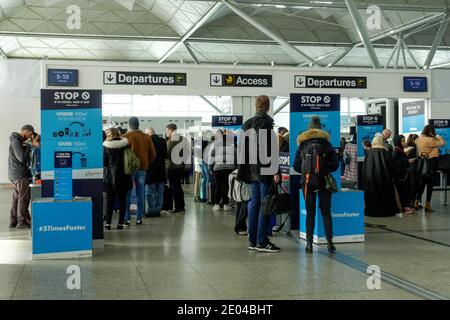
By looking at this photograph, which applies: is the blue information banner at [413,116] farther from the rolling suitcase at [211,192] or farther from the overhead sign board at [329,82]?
the rolling suitcase at [211,192]

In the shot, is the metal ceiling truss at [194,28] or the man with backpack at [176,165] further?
the metal ceiling truss at [194,28]

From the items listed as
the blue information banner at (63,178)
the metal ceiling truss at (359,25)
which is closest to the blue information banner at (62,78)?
the blue information banner at (63,178)

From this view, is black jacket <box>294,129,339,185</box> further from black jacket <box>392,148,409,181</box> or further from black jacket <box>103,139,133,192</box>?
black jacket <box>392,148,409,181</box>

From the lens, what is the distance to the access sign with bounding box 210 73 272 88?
35.8 ft

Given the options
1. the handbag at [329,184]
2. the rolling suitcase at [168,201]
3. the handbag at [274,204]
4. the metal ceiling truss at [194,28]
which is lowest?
the rolling suitcase at [168,201]

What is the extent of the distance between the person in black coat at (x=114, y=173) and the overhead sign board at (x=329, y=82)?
431 cm

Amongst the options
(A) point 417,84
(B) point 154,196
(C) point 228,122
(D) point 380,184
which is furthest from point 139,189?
(A) point 417,84

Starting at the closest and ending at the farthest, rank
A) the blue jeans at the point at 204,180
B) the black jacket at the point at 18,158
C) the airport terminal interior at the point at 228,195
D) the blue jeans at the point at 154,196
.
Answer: the airport terminal interior at the point at 228,195, the black jacket at the point at 18,158, the blue jeans at the point at 154,196, the blue jeans at the point at 204,180

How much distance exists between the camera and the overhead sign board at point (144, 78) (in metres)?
10.2

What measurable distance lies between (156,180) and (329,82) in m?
4.10

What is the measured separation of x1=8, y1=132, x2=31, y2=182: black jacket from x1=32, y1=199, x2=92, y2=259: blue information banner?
8.84ft

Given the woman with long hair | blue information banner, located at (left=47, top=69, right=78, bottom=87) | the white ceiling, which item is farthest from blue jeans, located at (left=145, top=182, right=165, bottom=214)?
the white ceiling

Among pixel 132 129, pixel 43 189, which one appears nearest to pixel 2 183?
pixel 132 129
